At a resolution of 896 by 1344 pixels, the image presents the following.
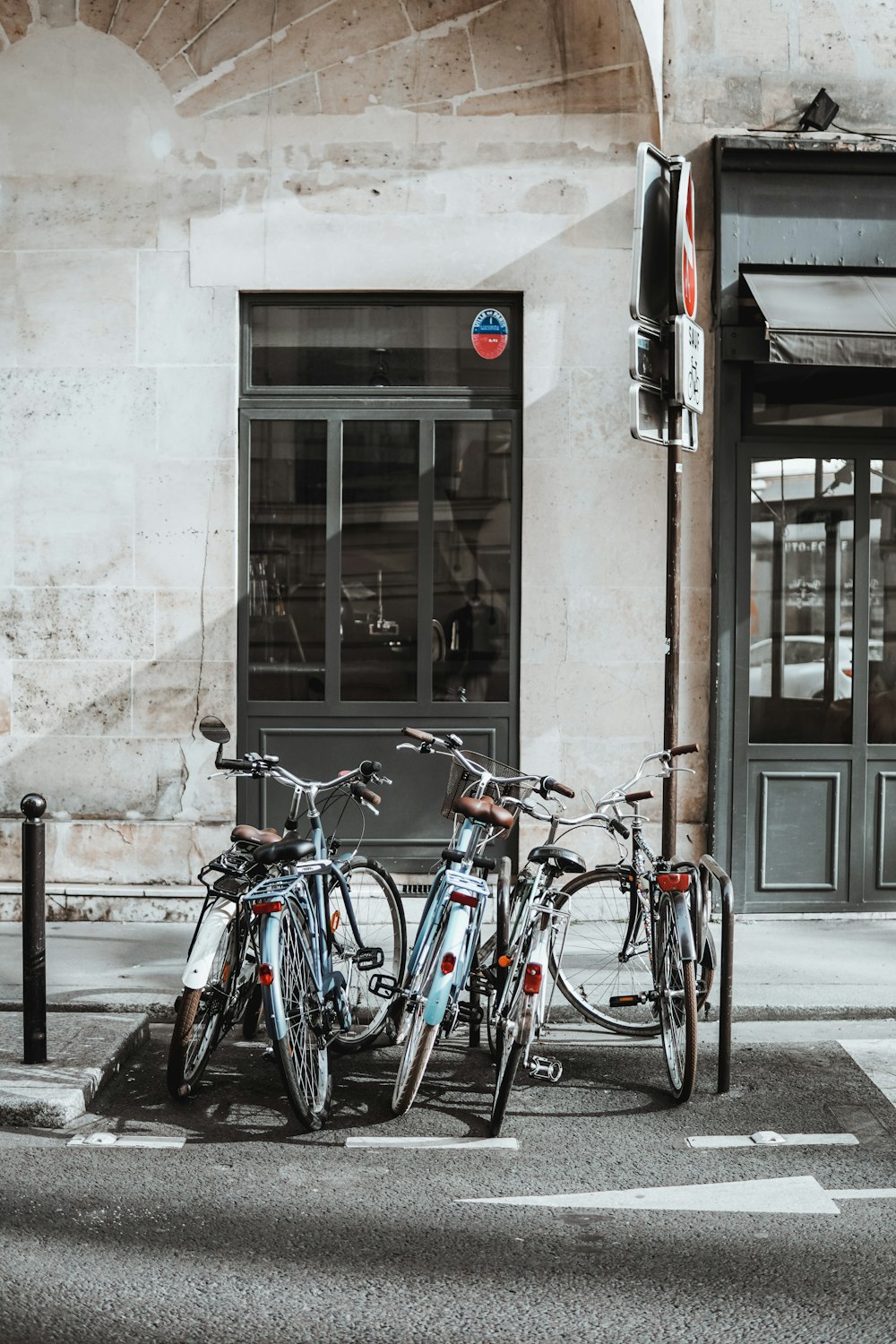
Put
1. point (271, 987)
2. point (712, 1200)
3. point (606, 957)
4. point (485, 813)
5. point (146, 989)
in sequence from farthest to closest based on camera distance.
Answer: point (146, 989)
point (606, 957)
point (485, 813)
point (271, 987)
point (712, 1200)

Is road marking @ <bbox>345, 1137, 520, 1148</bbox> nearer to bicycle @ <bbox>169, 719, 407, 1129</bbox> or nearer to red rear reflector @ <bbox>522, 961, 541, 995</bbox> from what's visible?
bicycle @ <bbox>169, 719, 407, 1129</bbox>

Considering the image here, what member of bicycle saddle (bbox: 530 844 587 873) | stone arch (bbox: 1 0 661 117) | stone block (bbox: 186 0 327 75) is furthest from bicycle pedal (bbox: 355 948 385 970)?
stone block (bbox: 186 0 327 75)

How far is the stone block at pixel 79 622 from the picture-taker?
26.3 feet

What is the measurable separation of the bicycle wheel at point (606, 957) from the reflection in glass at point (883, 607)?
3234 millimetres

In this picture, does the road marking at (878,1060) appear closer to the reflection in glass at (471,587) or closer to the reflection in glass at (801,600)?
the reflection in glass at (801,600)

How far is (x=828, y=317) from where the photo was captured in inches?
297

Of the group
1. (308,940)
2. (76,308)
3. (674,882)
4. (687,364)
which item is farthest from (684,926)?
(76,308)

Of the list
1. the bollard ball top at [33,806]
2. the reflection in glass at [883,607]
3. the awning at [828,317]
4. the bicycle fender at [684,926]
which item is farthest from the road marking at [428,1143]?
the awning at [828,317]

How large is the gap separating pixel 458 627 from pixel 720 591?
1.64m

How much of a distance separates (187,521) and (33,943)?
142 inches

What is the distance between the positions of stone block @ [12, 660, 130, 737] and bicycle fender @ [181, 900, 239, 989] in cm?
343

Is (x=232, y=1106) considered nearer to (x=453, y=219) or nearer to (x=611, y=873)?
(x=611, y=873)

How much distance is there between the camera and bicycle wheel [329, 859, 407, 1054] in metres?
5.35

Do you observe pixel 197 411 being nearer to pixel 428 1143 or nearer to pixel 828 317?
pixel 828 317
